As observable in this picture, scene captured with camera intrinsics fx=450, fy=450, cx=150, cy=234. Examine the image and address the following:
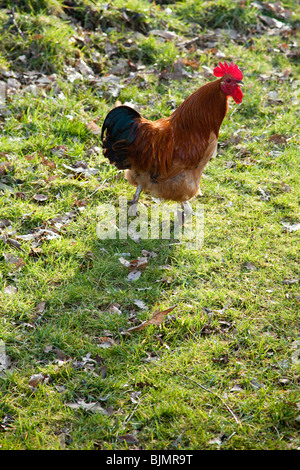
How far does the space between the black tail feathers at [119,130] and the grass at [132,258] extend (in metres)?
0.80

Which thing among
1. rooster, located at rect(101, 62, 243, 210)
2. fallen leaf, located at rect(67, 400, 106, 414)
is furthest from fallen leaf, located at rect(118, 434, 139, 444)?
rooster, located at rect(101, 62, 243, 210)

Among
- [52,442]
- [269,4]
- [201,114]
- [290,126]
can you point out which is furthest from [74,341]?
[269,4]

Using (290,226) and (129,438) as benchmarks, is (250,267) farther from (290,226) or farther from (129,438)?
(129,438)

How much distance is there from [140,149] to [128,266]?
1.14 meters

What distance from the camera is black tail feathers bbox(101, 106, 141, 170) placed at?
14.3 ft

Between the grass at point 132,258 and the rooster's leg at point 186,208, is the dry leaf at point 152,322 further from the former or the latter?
the rooster's leg at point 186,208

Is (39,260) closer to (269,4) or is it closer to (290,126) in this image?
(290,126)

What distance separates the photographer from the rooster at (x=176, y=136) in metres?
4.35

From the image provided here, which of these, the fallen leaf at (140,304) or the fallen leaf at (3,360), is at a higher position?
the fallen leaf at (140,304)

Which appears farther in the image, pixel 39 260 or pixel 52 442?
pixel 39 260

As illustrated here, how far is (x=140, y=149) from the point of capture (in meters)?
4.39

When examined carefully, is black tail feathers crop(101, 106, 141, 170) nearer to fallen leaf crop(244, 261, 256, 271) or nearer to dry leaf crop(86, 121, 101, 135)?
dry leaf crop(86, 121, 101, 135)

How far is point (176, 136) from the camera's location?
173 inches

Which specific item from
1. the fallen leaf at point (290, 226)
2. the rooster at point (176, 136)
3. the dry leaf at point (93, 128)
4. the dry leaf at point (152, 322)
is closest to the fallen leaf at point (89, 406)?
the dry leaf at point (152, 322)
